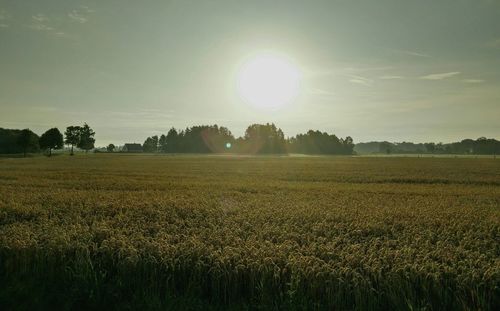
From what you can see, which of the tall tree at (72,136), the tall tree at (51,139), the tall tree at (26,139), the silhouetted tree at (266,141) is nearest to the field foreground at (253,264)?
the tall tree at (26,139)

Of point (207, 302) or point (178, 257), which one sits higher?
point (178, 257)

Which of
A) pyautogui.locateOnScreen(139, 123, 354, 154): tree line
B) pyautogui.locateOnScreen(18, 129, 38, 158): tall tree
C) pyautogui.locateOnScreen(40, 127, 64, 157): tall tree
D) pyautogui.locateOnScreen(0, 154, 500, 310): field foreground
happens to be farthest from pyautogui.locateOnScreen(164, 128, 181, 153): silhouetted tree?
pyautogui.locateOnScreen(0, 154, 500, 310): field foreground

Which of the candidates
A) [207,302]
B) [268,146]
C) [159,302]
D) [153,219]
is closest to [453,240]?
[207,302]

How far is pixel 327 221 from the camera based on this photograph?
14.4 meters

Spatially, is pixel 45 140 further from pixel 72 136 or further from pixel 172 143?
pixel 172 143

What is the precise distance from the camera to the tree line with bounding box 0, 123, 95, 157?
114 metres

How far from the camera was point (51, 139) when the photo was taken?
120 meters

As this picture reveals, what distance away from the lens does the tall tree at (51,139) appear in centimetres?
11969

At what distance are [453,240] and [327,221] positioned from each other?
4.28m

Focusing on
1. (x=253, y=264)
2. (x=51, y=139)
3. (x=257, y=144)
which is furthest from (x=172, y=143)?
(x=253, y=264)

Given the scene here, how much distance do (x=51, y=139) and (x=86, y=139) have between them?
87.2ft

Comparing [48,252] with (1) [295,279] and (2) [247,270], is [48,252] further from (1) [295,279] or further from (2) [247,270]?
(1) [295,279]

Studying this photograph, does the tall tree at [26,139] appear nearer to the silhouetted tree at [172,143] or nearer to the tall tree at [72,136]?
the tall tree at [72,136]

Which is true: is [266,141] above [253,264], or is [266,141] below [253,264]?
above
